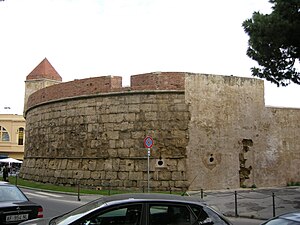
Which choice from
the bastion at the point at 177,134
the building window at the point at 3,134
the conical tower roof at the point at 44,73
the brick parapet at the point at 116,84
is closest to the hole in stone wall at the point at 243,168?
the bastion at the point at 177,134

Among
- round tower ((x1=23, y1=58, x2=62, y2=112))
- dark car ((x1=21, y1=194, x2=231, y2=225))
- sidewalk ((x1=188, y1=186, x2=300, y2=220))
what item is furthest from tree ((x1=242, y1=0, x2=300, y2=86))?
round tower ((x1=23, y1=58, x2=62, y2=112))

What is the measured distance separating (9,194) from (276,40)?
350 inches

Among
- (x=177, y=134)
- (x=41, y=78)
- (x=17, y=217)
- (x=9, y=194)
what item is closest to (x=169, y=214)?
(x=17, y=217)

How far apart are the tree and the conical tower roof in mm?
18525

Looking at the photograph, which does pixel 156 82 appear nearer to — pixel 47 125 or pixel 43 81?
pixel 47 125

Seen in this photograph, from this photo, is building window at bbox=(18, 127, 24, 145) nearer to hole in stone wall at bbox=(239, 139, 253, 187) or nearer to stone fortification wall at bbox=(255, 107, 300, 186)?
hole in stone wall at bbox=(239, 139, 253, 187)

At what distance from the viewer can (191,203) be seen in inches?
173

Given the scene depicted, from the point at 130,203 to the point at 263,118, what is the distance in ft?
51.1

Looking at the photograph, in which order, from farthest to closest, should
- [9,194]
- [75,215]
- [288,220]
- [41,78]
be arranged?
[41,78] → [9,194] → [75,215] → [288,220]

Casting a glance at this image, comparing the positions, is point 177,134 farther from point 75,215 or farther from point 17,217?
point 75,215

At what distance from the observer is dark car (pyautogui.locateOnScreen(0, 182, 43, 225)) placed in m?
6.20

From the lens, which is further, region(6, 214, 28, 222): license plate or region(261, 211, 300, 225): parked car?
region(6, 214, 28, 222): license plate

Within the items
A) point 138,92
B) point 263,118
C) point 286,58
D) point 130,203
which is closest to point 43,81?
point 138,92

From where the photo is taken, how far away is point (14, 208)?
6.33m
